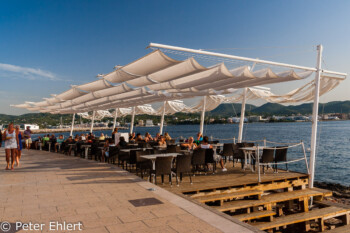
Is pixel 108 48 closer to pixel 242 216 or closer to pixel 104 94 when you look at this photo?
pixel 104 94

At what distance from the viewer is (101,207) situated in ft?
15.0

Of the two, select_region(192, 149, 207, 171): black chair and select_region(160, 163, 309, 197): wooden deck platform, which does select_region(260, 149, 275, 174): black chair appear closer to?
select_region(160, 163, 309, 197): wooden deck platform

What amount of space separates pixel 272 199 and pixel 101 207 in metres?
4.27

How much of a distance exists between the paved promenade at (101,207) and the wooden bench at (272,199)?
1433 millimetres

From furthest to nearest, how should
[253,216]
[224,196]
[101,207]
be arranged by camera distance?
[224,196], [253,216], [101,207]

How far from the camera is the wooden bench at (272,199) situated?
588 centimetres

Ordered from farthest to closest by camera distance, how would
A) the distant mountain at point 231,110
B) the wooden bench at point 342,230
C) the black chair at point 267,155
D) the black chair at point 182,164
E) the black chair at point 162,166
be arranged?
the distant mountain at point 231,110
the black chair at point 267,155
the black chair at point 182,164
the black chair at point 162,166
the wooden bench at point 342,230

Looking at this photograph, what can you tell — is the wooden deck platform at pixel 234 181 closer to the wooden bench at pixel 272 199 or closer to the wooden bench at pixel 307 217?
the wooden bench at pixel 272 199

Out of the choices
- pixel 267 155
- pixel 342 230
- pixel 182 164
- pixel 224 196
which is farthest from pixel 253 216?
pixel 267 155

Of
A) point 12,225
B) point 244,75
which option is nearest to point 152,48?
point 244,75

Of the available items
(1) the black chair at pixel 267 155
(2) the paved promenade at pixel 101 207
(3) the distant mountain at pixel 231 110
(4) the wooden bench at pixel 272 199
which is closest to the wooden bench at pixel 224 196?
(4) the wooden bench at pixel 272 199

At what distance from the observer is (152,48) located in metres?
5.89

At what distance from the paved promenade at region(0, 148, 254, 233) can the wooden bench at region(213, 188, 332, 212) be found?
1.43m

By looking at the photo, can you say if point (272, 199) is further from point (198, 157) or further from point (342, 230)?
point (198, 157)
